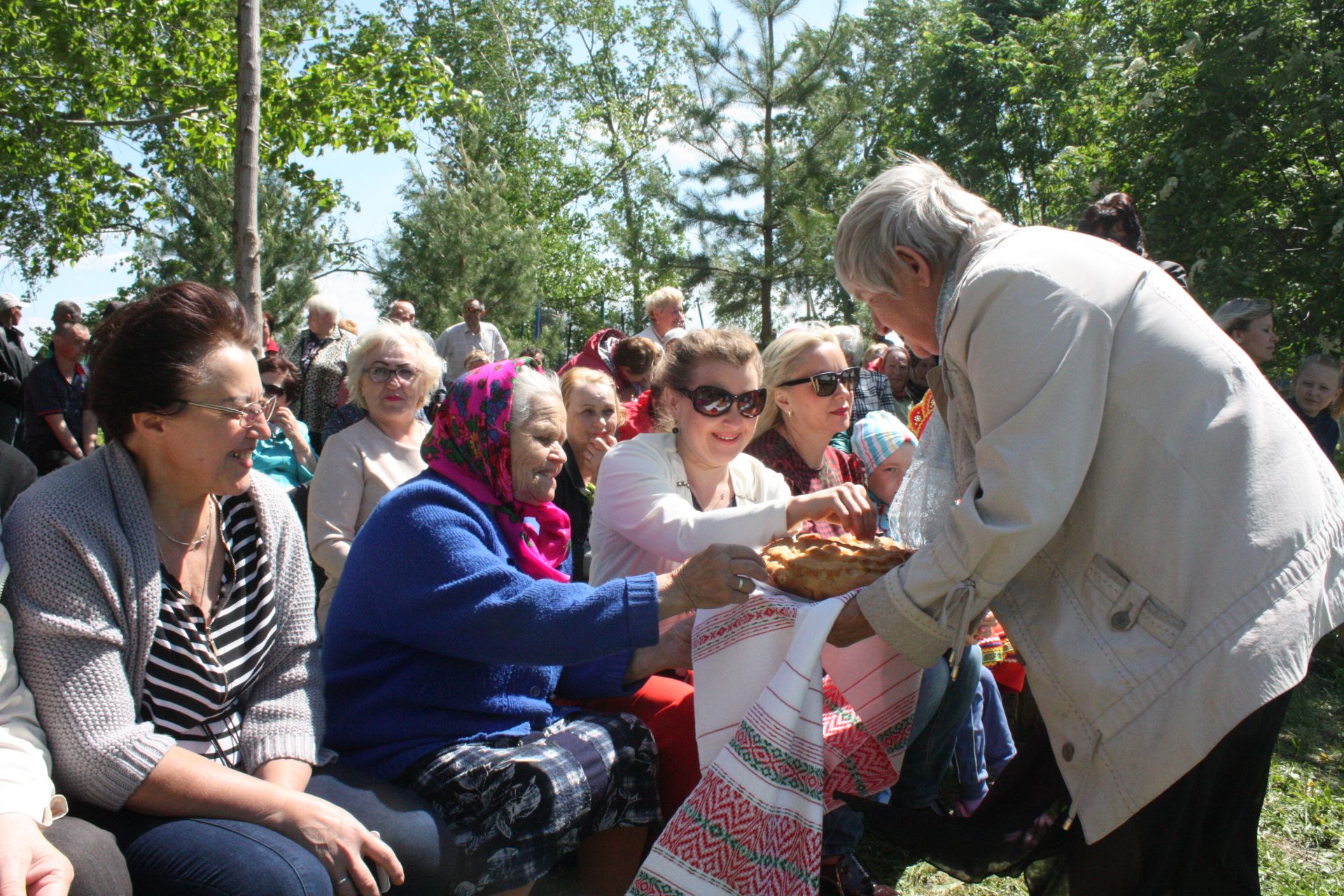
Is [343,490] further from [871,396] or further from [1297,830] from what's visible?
[1297,830]

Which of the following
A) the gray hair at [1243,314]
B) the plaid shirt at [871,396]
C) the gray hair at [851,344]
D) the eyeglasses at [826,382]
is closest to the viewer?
the eyeglasses at [826,382]

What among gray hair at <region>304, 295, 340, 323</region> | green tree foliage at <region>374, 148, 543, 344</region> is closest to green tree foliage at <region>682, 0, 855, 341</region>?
green tree foliage at <region>374, 148, 543, 344</region>

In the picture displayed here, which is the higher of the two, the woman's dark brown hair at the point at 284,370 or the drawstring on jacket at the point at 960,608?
the woman's dark brown hair at the point at 284,370

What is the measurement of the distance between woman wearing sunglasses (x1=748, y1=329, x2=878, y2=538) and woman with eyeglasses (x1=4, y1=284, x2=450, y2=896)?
186 centimetres

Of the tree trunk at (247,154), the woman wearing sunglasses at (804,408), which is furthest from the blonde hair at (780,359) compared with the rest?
the tree trunk at (247,154)

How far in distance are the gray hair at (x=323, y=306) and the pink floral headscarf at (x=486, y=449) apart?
5.61m

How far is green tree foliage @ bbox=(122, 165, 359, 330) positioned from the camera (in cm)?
2028

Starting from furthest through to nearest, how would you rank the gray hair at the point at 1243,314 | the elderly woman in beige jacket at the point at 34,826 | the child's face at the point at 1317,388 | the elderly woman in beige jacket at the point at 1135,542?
the child's face at the point at 1317,388, the gray hair at the point at 1243,314, the elderly woman in beige jacket at the point at 1135,542, the elderly woman in beige jacket at the point at 34,826

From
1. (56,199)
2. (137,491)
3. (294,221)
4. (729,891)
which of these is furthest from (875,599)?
(294,221)

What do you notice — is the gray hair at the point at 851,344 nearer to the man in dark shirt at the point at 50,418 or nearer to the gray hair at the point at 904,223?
the gray hair at the point at 904,223

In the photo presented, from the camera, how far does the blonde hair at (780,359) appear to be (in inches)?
143

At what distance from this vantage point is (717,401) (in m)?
3.10

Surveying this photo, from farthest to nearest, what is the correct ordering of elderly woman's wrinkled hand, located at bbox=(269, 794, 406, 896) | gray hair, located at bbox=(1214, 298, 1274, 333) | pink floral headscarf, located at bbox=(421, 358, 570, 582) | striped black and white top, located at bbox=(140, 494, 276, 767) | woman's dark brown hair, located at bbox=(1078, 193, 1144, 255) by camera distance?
gray hair, located at bbox=(1214, 298, 1274, 333)
woman's dark brown hair, located at bbox=(1078, 193, 1144, 255)
pink floral headscarf, located at bbox=(421, 358, 570, 582)
striped black and white top, located at bbox=(140, 494, 276, 767)
elderly woman's wrinkled hand, located at bbox=(269, 794, 406, 896)

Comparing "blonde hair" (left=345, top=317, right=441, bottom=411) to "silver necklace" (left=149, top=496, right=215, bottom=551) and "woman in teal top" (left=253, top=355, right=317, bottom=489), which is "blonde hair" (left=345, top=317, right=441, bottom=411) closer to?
"woman in teal top" (left=253, top=355, right=317, bottom=489)
